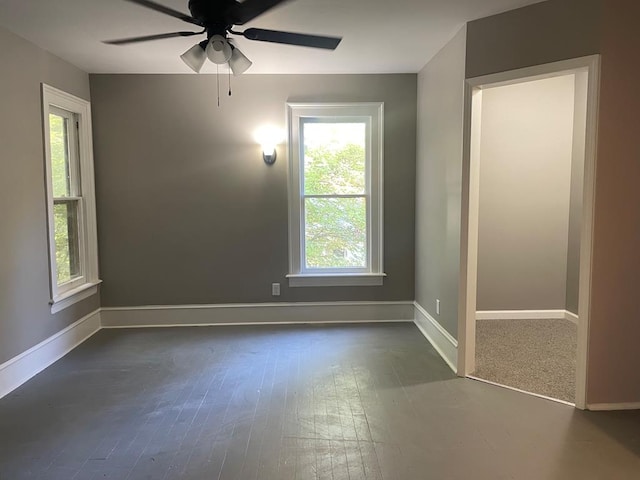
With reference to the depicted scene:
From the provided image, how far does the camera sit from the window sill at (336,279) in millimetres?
4797

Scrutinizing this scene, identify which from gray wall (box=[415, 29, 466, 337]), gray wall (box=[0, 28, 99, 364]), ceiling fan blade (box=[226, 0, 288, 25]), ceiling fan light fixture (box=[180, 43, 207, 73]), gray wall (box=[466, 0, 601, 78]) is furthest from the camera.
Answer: gray wall (box=[415, 29, 466, 337])

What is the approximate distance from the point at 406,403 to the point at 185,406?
1406 mm

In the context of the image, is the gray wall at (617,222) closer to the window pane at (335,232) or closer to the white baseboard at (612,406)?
the white baseboard at (612,406)

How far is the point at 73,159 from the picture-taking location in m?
4.34

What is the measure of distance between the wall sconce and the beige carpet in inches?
102

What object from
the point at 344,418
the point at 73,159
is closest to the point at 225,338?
the point at 344,418

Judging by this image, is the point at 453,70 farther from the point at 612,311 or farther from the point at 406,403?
the point at 406,403

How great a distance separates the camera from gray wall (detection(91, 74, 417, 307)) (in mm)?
4590

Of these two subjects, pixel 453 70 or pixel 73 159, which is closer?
pixel 453 70

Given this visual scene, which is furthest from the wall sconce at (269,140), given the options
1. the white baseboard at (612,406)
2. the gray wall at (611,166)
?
the white baseboard at (612,406)

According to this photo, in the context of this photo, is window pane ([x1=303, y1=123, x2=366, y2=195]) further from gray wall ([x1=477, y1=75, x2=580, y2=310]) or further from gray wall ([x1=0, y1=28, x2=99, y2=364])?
gray wall ([x1=0, y1=28, x2=99, y2=364])

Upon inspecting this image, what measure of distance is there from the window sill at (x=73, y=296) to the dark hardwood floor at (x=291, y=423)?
454mm

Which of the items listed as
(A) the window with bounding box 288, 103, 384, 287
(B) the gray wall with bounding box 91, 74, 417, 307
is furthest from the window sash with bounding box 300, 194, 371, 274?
(B) the gray wall with bounding box 91, 74, 417, 307

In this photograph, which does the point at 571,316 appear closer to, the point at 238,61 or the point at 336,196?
the point at 336,196
